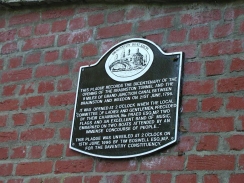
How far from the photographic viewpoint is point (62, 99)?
3465 mm

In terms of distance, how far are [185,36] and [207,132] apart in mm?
678

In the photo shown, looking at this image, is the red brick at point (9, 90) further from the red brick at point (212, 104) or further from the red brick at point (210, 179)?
the red brick at point (210, 179)

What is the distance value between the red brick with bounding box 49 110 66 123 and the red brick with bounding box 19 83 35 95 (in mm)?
287

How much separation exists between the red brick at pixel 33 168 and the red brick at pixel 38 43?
92cm

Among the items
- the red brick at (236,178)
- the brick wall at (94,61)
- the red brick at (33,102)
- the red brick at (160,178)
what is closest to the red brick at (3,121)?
the brick wall at (94,61)

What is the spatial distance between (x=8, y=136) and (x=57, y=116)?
425mm

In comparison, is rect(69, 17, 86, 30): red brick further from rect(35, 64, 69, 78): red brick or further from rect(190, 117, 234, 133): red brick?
rect(190, 117, 234, 133): red brick

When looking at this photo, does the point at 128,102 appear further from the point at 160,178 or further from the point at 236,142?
the point at 236,142

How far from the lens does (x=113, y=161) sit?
307 cm

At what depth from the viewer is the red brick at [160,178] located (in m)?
2.86

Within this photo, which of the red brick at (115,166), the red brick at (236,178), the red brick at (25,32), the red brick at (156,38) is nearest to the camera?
the red brick at (236,178)

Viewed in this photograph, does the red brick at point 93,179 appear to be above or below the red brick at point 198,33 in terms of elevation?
below

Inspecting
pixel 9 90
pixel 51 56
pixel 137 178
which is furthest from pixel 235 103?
pixel 9 90

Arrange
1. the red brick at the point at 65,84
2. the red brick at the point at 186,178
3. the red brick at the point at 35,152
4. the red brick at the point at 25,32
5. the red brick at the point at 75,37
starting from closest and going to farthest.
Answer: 1. the red brick at the point at 186,178
2. the red brick at the point at 35,152
3. the red brick at the point at 65,84
4. the red brick at the point at 75,37
5. the red brick at the point at 25,32
